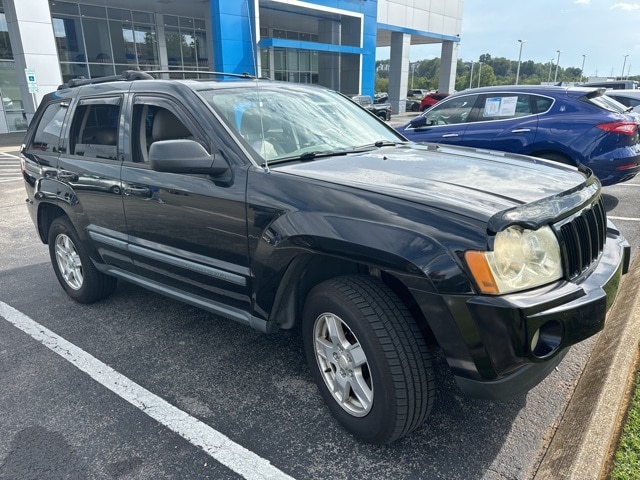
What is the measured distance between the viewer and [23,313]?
4.19 m

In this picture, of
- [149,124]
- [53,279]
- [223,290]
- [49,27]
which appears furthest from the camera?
[49,27]

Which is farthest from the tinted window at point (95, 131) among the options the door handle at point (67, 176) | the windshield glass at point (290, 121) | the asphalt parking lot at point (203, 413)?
the asphalt parking lot at point (203, 413)

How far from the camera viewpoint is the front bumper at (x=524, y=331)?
193cm

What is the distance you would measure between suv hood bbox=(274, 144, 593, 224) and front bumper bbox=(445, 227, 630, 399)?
1.28 ft

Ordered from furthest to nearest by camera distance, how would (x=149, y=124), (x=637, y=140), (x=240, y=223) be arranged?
1. (x=637, y=140)
2. (x=149, y=124)
3. (x=240, y=223)

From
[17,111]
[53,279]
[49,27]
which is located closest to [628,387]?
[53,279]

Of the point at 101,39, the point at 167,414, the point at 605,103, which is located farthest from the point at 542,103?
the point at 101,39

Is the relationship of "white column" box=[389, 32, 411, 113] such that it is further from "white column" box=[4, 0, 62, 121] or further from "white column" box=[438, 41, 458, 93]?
"white column" box=[4, 0, 62, 121]

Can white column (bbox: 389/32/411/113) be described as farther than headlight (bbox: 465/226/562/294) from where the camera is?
Yes

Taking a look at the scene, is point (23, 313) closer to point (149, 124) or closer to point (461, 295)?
point (149, 124)

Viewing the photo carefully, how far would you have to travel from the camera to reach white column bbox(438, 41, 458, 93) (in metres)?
38.5

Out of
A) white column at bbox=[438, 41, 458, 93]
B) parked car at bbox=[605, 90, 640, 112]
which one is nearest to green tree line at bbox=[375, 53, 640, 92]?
white column at bbox=[438, 41, 458, 93]

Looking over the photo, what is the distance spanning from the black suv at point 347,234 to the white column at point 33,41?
17.2 metres

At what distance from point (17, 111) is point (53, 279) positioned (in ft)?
66.5
